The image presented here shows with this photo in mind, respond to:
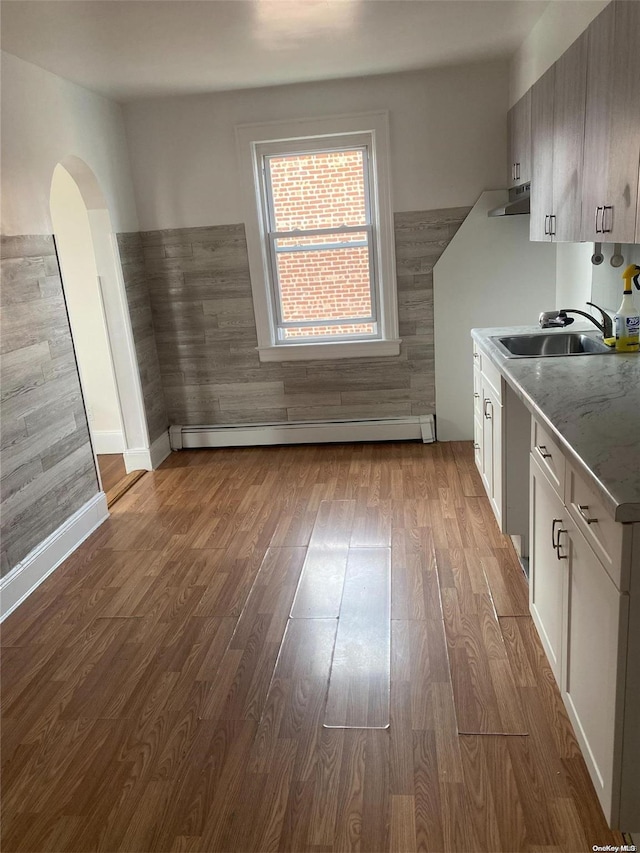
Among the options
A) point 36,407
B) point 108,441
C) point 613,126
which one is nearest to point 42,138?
point 36,407

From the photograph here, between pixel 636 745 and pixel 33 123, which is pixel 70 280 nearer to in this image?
pixel 33 123

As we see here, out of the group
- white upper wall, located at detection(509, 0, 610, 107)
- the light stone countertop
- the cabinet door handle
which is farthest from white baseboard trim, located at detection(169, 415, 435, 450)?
the cabinet door handle

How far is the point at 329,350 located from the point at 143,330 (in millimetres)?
1378

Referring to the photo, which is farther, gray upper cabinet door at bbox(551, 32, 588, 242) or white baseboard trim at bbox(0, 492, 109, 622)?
white baseboard trim at bbox(0, 492, 109, 622)

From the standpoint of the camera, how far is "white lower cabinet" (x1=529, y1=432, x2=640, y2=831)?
4.50 feet

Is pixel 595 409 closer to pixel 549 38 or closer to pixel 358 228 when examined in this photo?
pixel 549 38

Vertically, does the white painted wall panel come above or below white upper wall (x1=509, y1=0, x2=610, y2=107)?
below

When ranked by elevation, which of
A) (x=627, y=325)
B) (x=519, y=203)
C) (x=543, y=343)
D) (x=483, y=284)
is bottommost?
(x=543, y=343)

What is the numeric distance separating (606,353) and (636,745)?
1.67 metres

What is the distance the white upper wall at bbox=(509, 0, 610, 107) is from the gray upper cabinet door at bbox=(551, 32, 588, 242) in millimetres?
181

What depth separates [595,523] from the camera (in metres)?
1.49

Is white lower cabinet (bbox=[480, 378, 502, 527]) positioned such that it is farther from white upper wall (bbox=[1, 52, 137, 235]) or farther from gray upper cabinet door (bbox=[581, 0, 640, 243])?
white upper wall (bbox=[1, 52, 137, 235])

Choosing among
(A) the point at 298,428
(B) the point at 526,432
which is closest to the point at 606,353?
(B) the point at 526,432

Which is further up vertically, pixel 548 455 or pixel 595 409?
pixel 595 409
